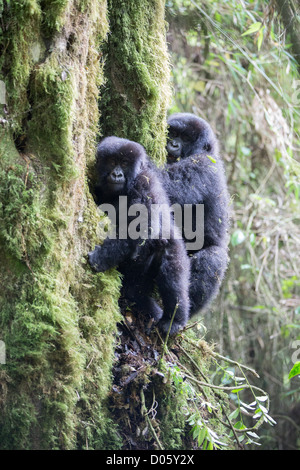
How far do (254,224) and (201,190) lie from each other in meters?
3.00

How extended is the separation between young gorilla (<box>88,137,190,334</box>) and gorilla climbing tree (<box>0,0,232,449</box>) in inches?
7.7

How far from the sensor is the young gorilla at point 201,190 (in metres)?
4.21

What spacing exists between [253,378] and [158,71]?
4.76 m

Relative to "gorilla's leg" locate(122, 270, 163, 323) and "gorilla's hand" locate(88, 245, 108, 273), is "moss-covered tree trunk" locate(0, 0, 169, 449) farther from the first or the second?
"gorilla's leg" locate(122, 270, 163, 323)

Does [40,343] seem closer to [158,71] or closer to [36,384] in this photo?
[36,384]

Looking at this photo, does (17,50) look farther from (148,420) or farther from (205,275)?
(205,275)

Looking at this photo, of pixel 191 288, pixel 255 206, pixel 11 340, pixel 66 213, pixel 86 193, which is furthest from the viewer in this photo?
pixel 255 206

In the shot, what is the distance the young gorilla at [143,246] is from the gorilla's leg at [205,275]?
2.14 feet

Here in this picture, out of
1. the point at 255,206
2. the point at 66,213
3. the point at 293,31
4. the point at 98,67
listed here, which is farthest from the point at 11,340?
the point at 255,206

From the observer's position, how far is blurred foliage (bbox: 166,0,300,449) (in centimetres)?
661

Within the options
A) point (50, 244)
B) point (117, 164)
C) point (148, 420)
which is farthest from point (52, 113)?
point (148, 420)

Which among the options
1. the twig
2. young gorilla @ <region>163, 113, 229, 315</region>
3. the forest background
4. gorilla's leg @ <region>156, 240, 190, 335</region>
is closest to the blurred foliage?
young gorilla @ <region>163, 113, 229, 315</region>

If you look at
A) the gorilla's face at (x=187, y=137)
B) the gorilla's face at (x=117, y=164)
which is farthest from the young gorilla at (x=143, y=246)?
the gorilla's face at (x=187, y=137)

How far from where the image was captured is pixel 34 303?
8.02ft
